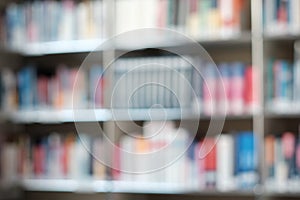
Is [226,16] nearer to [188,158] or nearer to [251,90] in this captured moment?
[251,90]

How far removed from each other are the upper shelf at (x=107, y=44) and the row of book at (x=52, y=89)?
119 millimetres

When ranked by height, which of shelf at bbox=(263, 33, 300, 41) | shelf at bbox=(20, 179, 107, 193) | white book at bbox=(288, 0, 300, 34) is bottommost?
shelf at bbox=(20, 179, 107, 193)

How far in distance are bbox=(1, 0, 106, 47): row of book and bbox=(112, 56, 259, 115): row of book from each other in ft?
1.10

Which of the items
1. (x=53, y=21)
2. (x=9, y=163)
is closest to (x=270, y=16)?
(x=53, y=21)

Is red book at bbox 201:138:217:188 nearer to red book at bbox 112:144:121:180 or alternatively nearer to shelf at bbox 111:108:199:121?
shelf at bbox 111:108:199:121

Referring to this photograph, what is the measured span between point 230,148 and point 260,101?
0.30 meters

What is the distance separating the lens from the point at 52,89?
374 centimetres

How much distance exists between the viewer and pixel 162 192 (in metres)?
3.46

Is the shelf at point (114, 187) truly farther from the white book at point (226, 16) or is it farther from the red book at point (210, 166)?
the white book at point (226, 16)

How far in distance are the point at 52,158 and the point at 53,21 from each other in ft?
2.64

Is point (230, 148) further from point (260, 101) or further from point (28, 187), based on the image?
point (28, 187)

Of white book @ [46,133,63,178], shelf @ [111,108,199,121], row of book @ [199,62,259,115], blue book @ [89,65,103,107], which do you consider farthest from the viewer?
white book @ [46,133,63,178]

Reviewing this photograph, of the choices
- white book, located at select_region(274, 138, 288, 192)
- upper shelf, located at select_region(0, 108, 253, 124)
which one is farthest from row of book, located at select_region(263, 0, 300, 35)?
white book, located at select_region(274, 138, 288, 192)

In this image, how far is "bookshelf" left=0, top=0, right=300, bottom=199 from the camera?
3262 mm
